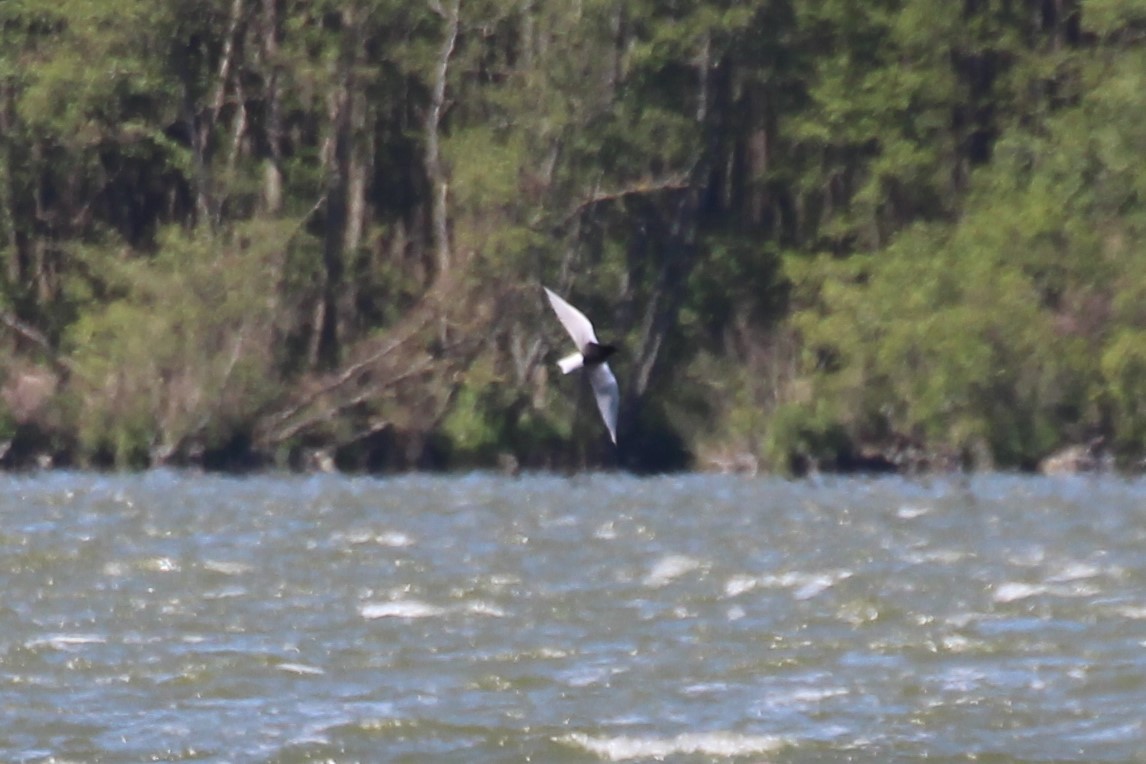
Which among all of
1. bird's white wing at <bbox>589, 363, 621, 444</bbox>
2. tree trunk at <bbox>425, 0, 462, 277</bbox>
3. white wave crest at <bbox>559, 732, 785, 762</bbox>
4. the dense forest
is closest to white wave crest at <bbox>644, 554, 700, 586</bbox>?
bird's white wing at <bbox>589, 363, 621, 444</bbox>

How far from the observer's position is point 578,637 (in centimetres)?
1548

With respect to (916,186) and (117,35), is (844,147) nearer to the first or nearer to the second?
(916,186)

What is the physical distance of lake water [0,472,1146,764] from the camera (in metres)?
12.5

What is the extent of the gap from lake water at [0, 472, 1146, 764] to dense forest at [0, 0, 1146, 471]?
38.9ft

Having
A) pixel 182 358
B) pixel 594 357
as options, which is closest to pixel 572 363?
pixel 594 357

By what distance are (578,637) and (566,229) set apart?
967 inches

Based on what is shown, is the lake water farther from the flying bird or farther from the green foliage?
the green foliage

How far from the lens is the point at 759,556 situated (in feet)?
66.9

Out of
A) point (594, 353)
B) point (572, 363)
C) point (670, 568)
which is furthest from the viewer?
point (670, 568)

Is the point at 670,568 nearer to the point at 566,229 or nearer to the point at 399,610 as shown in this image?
the point at 399,610

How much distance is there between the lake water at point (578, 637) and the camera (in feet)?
40.9

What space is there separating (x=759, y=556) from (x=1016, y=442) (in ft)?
51.1

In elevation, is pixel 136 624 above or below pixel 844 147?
below

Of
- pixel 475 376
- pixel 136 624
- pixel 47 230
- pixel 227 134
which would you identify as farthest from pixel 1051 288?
pixel 136 624
